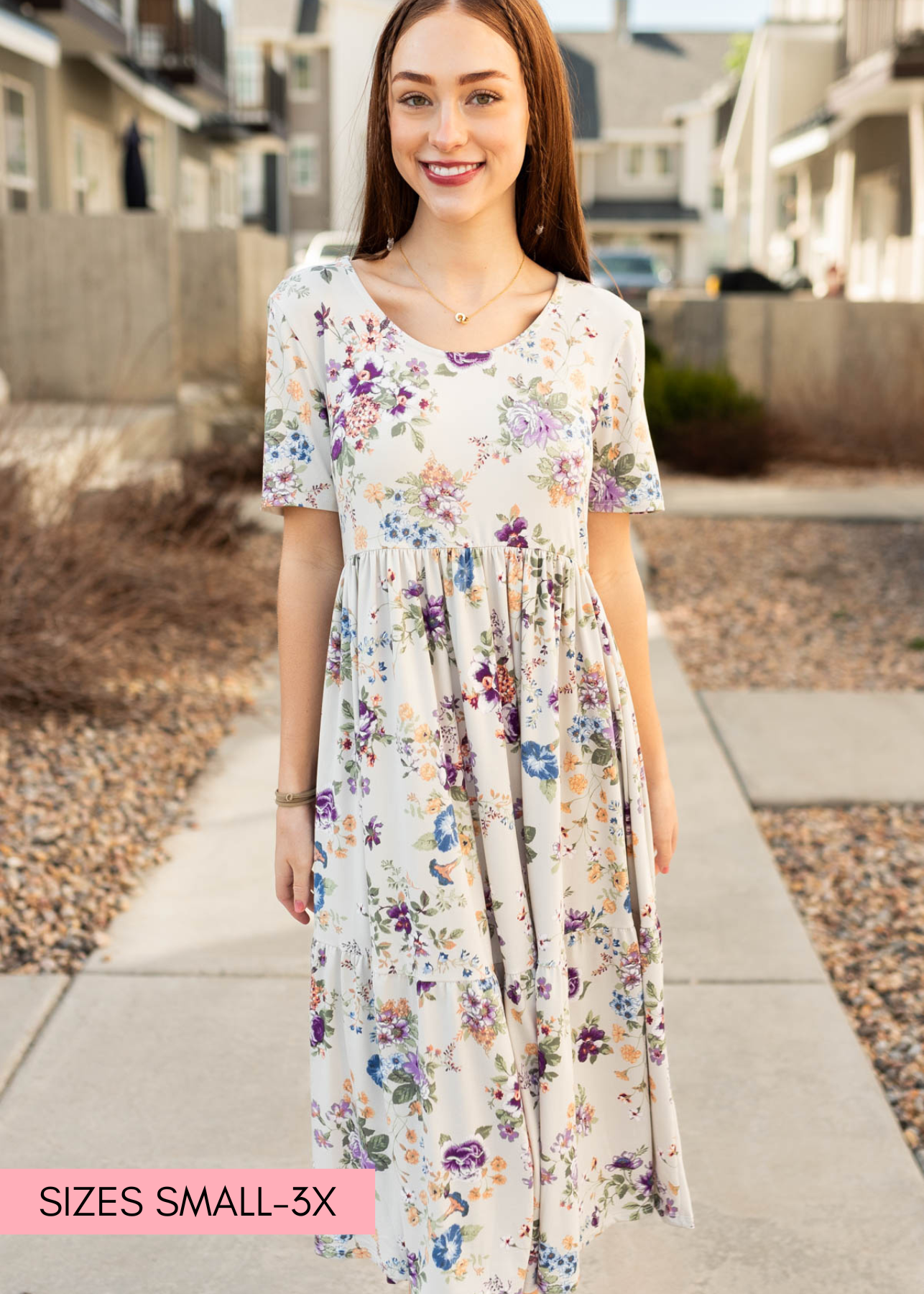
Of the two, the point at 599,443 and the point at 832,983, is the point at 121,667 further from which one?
the point at 599,443

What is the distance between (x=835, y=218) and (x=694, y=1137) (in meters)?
19.6

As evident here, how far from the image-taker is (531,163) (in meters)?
1.81

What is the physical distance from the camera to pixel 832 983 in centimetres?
310

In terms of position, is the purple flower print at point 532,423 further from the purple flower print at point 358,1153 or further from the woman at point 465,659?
the purple flower print at point 358,1153

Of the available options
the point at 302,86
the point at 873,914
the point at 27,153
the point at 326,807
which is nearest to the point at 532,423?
the point at 326,807

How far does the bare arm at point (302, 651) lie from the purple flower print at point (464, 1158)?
0.39m

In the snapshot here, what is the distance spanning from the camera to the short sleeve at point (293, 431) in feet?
5.66

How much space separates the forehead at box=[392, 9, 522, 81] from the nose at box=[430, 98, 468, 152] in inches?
1.4

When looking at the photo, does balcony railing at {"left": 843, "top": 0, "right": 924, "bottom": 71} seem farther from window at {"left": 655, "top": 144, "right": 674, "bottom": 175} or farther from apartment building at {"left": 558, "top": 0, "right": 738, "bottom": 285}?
window at {"left": 655, "top": 144, "right": 674, "bottom": 175}

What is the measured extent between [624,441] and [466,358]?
0.27 meters

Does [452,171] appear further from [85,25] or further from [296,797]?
[85,25]

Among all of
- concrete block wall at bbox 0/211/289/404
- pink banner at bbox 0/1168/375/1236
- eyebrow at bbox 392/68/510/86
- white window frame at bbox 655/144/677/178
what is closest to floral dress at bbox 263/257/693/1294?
eyebrow at bbox 392/68/510/86

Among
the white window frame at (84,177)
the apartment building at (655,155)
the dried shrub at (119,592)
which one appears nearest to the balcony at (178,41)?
the white window frame at (84,177)

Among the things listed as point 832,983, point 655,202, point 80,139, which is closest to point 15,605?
point 832,983
